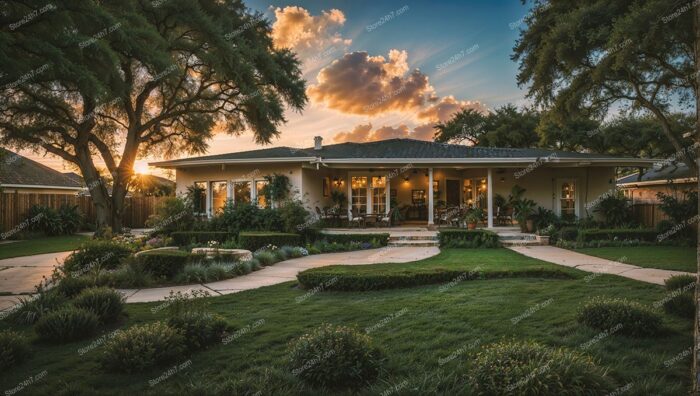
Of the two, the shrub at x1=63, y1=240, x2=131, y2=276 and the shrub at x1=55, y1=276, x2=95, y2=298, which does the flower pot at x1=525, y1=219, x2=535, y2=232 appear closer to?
the shrub at x1=63, y1=240, x2=131, y2=276

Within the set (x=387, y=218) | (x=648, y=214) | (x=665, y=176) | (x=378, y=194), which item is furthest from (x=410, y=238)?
(x=665, y=176)

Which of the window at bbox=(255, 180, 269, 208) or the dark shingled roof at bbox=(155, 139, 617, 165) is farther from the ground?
the dark shingled roof at bbox=(155, 139, 617, 165)

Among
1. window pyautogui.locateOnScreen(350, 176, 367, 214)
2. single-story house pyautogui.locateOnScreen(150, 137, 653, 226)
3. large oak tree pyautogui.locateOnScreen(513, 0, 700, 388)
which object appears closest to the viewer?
large oak tree pyautogui.locateOnScreen(513, 0, 700, 388)

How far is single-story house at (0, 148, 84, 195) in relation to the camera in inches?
728

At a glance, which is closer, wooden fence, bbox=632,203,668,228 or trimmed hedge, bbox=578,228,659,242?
trimmed hedge, bbox=578,228,659,242

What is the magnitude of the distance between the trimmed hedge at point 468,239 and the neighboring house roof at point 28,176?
749 inches

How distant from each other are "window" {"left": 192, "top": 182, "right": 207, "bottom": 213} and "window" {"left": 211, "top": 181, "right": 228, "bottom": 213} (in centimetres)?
36

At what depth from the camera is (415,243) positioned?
1231cm

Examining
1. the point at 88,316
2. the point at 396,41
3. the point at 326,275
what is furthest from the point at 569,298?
the point at 396,41

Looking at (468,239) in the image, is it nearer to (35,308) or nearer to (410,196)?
(410,196)

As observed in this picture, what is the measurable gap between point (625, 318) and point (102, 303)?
566 centimetres

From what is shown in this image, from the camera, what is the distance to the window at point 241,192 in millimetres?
14961

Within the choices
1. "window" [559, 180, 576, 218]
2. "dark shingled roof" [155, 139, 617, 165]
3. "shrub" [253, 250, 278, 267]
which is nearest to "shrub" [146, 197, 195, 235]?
"dark shingled roof" [155, 139, 617, 165]

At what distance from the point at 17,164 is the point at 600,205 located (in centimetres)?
2772
